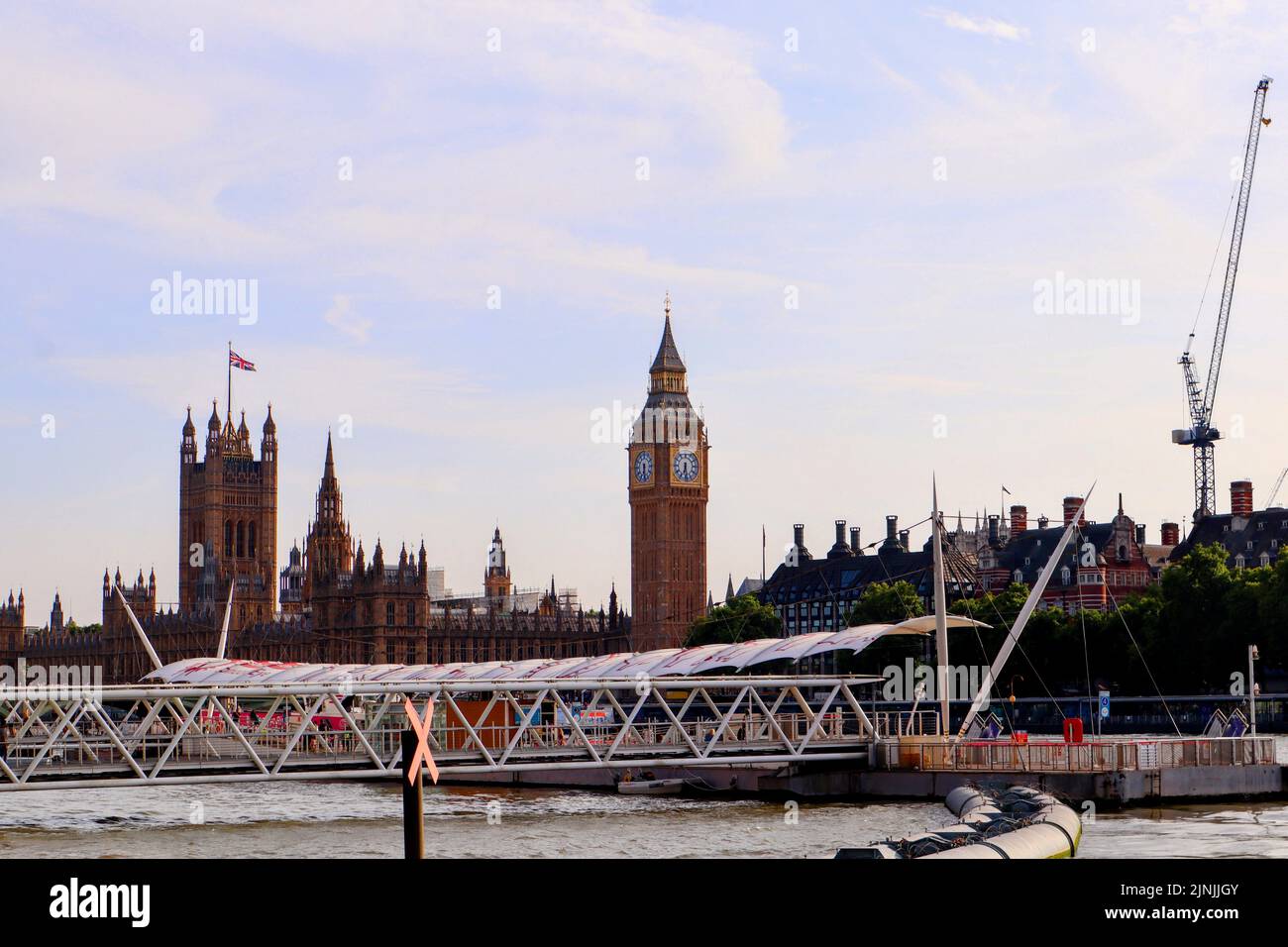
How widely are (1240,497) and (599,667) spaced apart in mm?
87279

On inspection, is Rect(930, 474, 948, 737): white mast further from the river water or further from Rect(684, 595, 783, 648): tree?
Rect(684, 595, 783, 648): tree

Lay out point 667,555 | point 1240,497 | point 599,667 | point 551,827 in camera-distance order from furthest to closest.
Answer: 1. point 667,555
2. point 1240,497
3. point 599,667
4. point 551,827

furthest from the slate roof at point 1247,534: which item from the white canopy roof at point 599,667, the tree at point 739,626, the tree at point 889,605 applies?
the white canopy roof at point 599,667

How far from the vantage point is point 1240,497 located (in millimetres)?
148625

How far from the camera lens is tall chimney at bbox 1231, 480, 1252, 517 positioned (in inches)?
5827

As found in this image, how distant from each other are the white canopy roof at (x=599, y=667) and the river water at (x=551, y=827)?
13.4ft

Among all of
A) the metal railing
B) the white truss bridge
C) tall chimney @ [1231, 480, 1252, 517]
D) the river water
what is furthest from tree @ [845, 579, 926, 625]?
the metal railing

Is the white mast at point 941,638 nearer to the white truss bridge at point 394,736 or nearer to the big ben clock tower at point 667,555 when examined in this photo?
the white truss bridge at point 394,736

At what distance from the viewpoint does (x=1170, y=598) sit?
4193 inches

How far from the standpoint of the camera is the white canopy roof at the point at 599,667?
204 ft

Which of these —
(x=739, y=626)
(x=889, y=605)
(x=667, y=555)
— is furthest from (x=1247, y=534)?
(x=667, y=555)

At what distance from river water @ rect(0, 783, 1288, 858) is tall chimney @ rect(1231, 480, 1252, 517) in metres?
95.7

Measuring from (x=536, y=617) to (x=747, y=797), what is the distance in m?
140

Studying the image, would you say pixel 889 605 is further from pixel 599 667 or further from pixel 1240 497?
pixel 599 667
